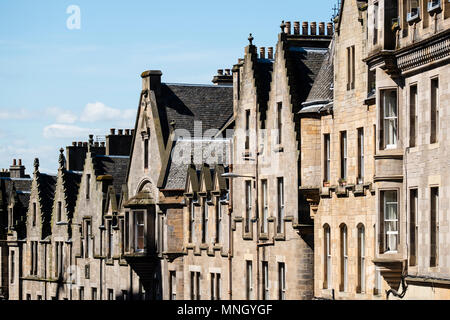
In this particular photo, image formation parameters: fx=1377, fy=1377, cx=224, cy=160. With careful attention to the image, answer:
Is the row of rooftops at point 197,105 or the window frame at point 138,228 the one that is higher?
the row of rooftops at point 197,105

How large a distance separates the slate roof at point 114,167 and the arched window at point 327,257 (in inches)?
1377

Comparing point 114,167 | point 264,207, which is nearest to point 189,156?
point 264,207

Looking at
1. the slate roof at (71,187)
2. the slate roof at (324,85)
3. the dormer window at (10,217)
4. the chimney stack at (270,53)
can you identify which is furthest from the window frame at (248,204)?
the dormer window at (10,217)

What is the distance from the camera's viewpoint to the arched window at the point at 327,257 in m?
50.5

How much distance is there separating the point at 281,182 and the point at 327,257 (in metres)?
6.23

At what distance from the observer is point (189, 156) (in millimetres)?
69438

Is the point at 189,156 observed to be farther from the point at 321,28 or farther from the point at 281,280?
the point at 281,280

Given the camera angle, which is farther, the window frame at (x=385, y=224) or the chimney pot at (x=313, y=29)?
the chimney pot at (x=313, y=29)

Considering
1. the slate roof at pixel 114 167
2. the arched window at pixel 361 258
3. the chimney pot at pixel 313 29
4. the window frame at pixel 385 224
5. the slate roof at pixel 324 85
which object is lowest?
the arched window at pixel 361 258

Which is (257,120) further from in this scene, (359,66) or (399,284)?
(399,284)

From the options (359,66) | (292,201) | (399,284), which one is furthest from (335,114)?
(399,284)

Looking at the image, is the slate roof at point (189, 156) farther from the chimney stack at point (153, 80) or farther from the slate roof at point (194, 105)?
the chimney stack at point (153, 80)

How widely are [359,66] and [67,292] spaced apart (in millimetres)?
47427

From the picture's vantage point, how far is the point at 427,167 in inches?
1529
